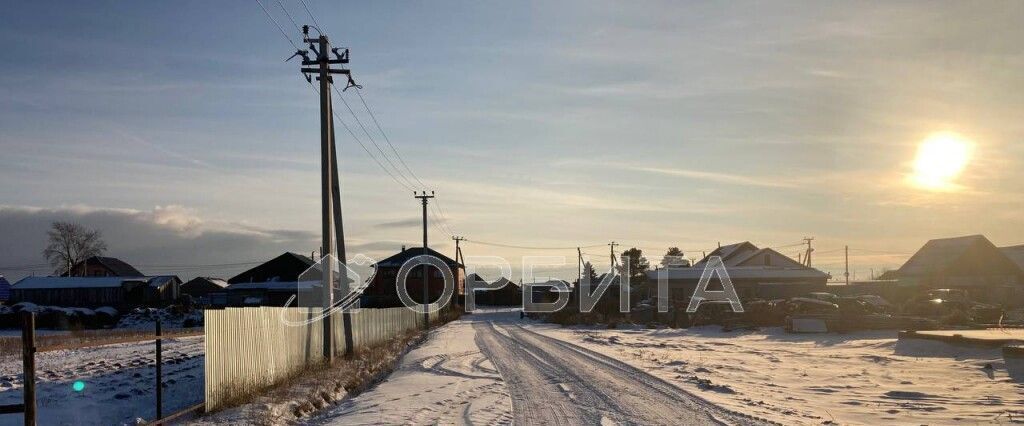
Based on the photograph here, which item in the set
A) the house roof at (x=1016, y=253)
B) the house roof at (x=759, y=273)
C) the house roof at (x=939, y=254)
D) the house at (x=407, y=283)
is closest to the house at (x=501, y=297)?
the house at (x=407, y=283)

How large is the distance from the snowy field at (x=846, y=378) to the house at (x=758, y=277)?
35.8m

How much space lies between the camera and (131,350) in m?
30.0

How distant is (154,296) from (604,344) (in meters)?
53.8

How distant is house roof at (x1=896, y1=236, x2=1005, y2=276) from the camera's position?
67500mm

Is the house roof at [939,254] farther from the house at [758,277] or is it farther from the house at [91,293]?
the house at [91,293]

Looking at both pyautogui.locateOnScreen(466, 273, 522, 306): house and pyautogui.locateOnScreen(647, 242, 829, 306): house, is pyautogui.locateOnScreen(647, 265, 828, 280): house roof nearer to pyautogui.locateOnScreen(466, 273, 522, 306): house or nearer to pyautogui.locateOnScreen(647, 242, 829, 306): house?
pyautogui.locateOnScreen(647, 242, 829, 306): house

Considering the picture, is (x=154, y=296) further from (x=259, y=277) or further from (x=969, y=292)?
(x=969, y=292)

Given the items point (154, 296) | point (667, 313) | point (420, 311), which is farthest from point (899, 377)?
point (154, 296)

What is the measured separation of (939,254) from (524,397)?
64002mm

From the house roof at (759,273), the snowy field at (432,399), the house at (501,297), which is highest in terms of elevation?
the house roof at (759,273)

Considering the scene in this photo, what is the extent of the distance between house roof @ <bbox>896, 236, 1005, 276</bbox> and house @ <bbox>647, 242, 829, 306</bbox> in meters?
6.92

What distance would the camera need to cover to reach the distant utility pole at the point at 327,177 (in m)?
23.5

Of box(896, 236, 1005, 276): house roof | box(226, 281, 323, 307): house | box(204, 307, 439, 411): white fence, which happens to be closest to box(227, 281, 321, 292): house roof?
box(226, 281, 323, 307): house

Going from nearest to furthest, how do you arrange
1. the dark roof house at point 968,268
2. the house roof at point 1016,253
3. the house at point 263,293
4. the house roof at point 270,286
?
the dark roof house at point 968,268 → the house at point 263,293 → the house roof at point 1016,253 → the house roof at point 270,286
